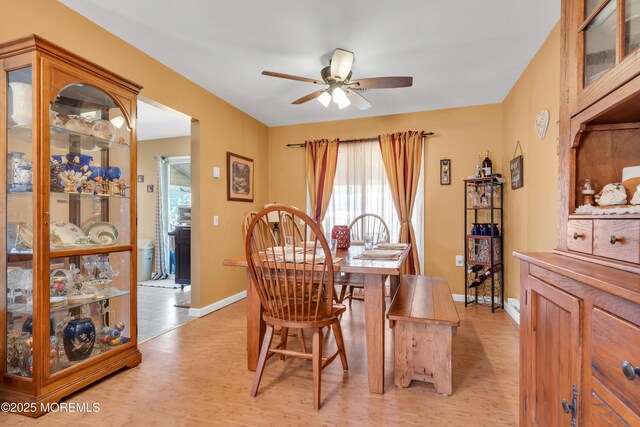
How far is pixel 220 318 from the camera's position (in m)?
3.27

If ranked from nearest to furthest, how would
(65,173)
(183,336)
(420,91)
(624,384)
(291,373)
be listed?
(624,384)
(65,173)
(291,373)
(183,336)
(420,91)

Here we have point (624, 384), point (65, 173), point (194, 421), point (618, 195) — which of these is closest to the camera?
point (624, 384)

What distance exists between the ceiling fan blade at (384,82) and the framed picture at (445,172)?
183cm

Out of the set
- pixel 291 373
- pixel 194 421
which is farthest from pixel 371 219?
pixel 194 421

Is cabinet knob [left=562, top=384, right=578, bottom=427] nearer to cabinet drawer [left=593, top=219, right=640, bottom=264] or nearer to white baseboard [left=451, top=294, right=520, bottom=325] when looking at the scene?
cabinet drawer [left=593, top=219, right=640, bottom=264]

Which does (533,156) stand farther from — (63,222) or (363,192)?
Result: (63,222)

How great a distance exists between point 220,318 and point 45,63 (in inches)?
99.9

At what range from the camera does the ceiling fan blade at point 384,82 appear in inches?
94.9

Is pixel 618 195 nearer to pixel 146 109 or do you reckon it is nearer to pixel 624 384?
pixel 624 384

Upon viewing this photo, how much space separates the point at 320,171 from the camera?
14.8 ft

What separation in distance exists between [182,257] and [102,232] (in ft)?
9.20

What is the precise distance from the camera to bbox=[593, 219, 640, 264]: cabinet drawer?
2.67ft

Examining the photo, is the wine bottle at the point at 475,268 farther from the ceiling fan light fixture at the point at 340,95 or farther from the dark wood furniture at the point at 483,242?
the ceiling fan light fixture at the point at 340,95

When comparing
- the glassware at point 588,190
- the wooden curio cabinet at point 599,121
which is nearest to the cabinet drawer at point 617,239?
the wooden curio cabinet at point 599,121
